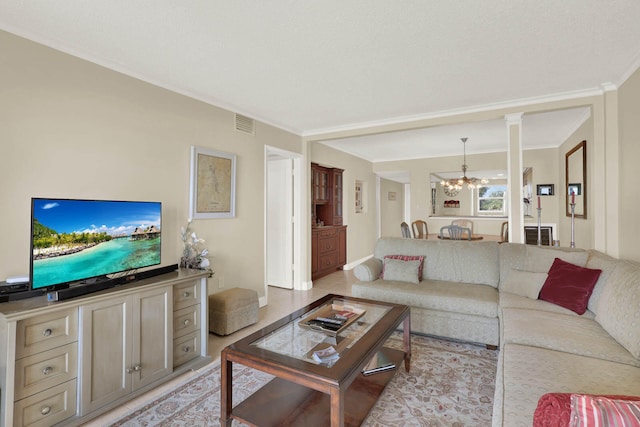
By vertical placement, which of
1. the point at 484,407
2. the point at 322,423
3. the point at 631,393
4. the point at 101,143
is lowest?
the point at 484,407

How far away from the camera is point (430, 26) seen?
2064 mm

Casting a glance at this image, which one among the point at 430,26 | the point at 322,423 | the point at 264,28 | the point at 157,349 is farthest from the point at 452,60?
the point at 157,349

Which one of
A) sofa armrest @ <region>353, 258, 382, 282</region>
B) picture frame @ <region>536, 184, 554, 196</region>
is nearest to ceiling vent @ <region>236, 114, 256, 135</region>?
sofa armrest @ <region>353, 258, 382, 282</region>

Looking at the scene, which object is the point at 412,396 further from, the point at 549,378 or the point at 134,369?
the point at 134,369

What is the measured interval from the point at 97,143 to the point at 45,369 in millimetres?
1608

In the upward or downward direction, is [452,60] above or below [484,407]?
above

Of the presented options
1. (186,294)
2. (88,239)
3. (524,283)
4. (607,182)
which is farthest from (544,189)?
(88,239)

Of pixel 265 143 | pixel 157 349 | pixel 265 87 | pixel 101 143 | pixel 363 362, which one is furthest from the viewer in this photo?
pixel 265 143

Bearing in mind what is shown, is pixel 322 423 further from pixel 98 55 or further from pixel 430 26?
pixel 98 55

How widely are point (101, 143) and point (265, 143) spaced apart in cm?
200

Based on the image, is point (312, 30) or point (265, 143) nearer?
point (312, 30)

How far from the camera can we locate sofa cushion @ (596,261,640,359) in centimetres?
176

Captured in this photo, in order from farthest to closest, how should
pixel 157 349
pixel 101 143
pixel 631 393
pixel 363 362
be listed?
pixel 101 143 < pixel 157 349 < pixel 363 362 < pixel 631 393

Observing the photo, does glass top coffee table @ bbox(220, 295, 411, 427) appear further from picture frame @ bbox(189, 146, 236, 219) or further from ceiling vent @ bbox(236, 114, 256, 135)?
ceiling vent @ bbox(236, 114, 256, 135)
